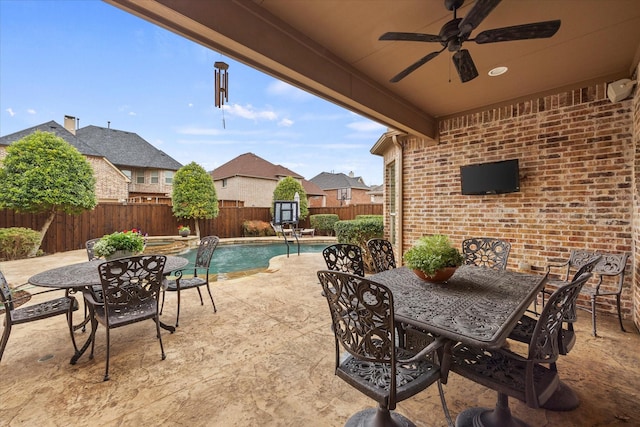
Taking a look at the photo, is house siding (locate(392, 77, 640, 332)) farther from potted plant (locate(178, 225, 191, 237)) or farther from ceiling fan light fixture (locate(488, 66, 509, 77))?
potted plant (locate(178, 225, 191, 237))

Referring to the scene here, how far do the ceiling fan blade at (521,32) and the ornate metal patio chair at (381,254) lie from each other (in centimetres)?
186

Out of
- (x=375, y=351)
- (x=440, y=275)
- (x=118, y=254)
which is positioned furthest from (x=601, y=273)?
(x=118, y=254)

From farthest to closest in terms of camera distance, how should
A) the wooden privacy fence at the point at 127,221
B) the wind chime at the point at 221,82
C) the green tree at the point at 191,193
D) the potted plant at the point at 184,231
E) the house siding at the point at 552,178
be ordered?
the green tree at the point at 191,193 → the potted plant at the point at 184,231 → the wooden privacy fence at the point at 127,221 → the house siding at the point at 552,178 → the wind chime at the point at 221,82

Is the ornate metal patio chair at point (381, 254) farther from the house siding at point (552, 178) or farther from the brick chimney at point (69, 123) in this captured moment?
the brick chimney at point (69, 123)

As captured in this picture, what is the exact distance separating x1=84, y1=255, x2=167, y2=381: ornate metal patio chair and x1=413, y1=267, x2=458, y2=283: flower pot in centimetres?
212

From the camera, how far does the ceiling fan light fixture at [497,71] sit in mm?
2794

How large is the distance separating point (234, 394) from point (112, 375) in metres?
1.04

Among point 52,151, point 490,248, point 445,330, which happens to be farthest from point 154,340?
point 52,151

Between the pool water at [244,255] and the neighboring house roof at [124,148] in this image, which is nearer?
the pool water at [244,255]

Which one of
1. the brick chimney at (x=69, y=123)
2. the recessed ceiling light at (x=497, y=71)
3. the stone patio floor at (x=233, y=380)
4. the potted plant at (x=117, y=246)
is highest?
the brick chimney at (x=69, y=123)

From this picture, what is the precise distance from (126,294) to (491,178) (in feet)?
14.6

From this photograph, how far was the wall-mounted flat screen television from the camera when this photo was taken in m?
3.50

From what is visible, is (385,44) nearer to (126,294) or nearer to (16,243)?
(126,294)

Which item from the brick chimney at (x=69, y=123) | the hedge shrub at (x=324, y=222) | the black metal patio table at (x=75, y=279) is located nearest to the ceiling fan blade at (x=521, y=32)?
the black metal patio table at (x=75, y=279)
